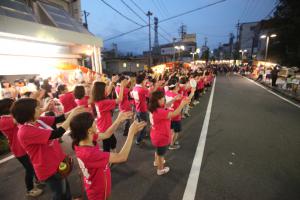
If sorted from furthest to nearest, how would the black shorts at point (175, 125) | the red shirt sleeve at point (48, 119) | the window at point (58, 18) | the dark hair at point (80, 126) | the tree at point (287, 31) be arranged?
the tree at point (287, 31), the window at point (58, 18), the black shorts at point (175, 125), the red shirt sleeve at point (48, 119), the dark hair at point (80, 126)

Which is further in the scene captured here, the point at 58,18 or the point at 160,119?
the point at 58,18

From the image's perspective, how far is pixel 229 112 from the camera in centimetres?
857

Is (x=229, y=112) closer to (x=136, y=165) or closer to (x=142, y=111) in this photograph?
(x=142, y=111)

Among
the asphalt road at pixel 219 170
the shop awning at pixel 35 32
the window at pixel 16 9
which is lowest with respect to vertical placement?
the asphalt road at pixel 219 170

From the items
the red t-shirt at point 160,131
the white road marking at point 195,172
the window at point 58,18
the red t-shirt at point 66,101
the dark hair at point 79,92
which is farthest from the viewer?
the window at point 58,18

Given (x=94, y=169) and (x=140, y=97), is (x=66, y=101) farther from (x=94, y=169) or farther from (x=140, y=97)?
(x=94, y=169)

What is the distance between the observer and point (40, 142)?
2215 mm

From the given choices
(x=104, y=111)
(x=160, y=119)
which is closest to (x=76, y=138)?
(x=160, y=119)

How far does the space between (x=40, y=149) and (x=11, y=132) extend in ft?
3.92

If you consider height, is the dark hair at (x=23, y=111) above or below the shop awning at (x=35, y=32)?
below

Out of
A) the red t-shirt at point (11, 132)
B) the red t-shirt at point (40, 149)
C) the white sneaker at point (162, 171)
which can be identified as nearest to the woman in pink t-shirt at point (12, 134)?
the red t-shirt at point (11, 132)

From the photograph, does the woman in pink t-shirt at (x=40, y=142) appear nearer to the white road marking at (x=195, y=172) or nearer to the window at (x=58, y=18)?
the white road marking at (x=195, y=172)

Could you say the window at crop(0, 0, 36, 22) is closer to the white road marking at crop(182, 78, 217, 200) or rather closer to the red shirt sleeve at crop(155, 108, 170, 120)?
the red shirt sleeve at crop(155, 108, 170, 120)

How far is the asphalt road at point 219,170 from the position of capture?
325cm
